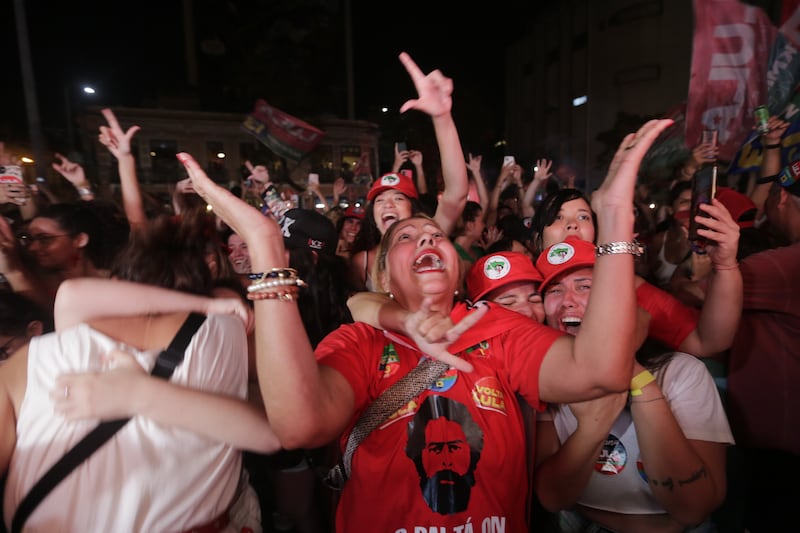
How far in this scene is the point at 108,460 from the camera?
4.23ft

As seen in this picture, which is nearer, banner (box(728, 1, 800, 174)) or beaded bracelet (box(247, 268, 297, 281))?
beaded bracelet (box(247, 268, 297, 281))

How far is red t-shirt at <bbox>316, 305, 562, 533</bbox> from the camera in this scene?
1.42 m

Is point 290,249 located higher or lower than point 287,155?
lower

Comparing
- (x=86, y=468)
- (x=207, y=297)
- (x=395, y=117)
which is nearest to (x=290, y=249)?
(x=207, y=297)

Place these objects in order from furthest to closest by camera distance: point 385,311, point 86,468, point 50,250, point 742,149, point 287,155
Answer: point 287,155
point 742,149
point 50,250
point 385,311
point 86,468

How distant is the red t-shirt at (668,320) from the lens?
2.14m

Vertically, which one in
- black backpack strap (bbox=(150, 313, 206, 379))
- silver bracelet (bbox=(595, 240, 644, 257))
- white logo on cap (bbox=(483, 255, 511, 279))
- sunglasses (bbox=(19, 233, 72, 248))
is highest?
sunglasses (bbox=(19, 233, 72, 248))

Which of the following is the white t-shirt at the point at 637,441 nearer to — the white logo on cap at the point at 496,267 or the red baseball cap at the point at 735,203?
the white logo on cap at the point at 496,267

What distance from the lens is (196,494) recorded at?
4.63 feet

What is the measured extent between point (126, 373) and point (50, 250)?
2.09 meters

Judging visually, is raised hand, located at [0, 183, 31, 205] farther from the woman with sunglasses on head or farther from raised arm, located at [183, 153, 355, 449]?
raised arm, located at [183, 153, 355, 449]

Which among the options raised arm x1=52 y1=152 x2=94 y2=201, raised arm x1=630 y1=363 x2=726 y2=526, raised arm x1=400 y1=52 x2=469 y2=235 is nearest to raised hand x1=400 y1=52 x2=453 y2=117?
raised arm x1=400 y1=52 x2=469 y2=235

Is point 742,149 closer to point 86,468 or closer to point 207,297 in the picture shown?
point 207,297

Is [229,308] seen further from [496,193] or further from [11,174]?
[496,193]
